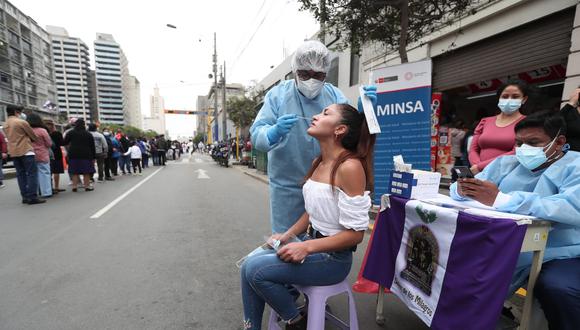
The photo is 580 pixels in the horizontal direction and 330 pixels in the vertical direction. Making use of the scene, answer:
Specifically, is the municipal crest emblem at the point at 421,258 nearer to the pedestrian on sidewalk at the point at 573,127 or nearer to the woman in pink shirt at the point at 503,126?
the pedestrian on sidewalk at the point at 573,127

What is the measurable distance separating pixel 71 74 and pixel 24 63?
31.8m

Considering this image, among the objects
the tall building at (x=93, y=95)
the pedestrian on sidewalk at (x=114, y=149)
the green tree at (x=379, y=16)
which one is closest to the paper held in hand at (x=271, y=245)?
the green tree at (x=379, y=16)

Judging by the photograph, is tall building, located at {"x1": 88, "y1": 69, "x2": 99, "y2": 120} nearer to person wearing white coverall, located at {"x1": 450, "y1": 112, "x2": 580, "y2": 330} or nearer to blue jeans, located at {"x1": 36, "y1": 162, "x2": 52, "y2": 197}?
blue jeans, located at {"x1": 36, "y1": 162, "x2": 52, "y2": 197}

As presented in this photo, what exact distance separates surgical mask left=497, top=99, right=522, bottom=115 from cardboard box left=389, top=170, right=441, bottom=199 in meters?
1.52

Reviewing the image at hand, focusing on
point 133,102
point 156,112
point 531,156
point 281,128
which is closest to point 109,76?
point 133,102

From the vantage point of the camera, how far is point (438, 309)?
155 cm

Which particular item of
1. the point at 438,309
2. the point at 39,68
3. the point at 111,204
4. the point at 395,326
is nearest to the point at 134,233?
the point at 111,204

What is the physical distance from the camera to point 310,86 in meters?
1.85

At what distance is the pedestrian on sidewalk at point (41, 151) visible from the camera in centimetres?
586

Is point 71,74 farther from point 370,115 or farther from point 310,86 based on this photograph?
point 370,115

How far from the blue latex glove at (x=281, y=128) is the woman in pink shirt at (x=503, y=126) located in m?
2.14

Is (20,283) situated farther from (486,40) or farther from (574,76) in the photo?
(486,40)

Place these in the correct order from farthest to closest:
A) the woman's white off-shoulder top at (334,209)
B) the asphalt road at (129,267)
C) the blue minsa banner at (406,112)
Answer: the blue minsa banner at (406,112) < the asphalt road at (129,267) < the woman's white off-shoulder top at (334,209)

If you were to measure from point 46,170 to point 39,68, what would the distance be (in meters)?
69.8
